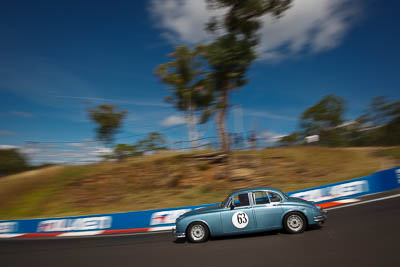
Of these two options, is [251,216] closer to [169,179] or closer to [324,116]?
[169,179]

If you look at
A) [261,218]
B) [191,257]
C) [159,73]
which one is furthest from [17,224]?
[159,73]

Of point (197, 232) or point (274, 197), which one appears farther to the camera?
point (197, 232)

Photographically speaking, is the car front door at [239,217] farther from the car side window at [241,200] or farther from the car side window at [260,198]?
the car side window at [260,198]

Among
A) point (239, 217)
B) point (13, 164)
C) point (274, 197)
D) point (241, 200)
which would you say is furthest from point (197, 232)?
point (13, 164)

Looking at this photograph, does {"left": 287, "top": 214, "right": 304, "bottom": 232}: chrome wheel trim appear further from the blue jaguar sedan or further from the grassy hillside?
the grassy hillside

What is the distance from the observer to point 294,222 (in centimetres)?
711

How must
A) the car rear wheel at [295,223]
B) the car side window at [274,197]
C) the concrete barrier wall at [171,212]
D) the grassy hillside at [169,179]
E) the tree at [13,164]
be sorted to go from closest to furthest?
the car rear wheel at [295,223], the car side window at [274,197], the concrete barrier wall at [171,212], the grassy hillside at [169,179], the tree at [13,164]

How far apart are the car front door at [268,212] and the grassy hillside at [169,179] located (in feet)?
30.4

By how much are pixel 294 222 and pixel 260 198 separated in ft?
3.67

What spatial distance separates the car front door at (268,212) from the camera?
7.13 meters

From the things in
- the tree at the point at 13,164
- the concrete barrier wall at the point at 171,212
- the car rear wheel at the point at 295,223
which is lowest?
the car rear wheel at the point at 295,223

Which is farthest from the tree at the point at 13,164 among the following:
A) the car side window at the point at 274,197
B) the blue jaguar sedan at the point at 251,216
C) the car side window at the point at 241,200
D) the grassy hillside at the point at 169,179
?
the car side window at the point at 274,197

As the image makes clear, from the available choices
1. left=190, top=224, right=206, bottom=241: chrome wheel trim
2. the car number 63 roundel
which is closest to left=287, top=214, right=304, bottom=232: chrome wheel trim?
the car number 63 roundel

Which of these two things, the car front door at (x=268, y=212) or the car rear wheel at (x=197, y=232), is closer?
the car front door at (x=268, y=212)
